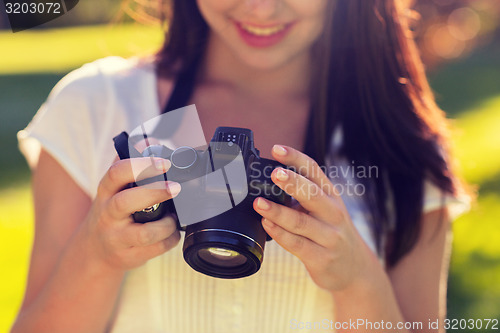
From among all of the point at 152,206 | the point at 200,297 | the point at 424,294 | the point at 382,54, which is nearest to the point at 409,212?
the point at 424,294

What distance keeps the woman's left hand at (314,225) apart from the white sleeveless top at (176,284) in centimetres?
14

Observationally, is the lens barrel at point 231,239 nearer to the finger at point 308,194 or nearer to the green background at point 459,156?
the finger at point 308,194

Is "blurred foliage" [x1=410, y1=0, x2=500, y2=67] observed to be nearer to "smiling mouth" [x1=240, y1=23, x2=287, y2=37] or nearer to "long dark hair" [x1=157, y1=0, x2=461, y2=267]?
"long dark hair" [x1=157, y1=0, x2=461, y2=267]

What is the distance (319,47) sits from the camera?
125 centimetres

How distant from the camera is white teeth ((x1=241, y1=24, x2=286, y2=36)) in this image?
1.12 m

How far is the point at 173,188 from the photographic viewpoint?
84cm

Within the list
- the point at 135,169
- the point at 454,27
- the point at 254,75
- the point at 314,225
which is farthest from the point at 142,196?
the point at 454,27

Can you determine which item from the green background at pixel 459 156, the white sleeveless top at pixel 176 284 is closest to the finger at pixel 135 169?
the white sleeveless top at pixel 176 284

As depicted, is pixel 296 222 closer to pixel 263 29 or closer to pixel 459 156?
pixel 263 29

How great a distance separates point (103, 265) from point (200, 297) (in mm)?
225

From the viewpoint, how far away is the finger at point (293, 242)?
871 mm

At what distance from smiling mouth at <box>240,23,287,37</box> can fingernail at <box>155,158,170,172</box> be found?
394mm

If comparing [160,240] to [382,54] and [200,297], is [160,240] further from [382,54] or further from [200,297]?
[382,54]

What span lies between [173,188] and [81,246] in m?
0.24
